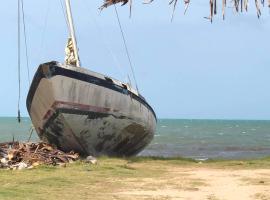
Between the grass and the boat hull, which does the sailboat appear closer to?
the boat hull

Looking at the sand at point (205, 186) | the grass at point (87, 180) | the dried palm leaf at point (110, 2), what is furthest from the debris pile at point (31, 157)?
the dried palm leaf at point (110, 2)

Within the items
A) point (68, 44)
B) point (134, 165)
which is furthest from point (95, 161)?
point (68, 44)

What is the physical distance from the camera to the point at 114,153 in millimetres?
16344

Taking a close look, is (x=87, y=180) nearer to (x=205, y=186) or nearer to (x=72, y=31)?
(x=205, y=186)

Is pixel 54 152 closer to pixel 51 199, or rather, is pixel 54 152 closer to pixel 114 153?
pixel 114 153

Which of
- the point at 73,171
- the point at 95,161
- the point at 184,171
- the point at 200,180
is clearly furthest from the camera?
Result: the point at 95,161

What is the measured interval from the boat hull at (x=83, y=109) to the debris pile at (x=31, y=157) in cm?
71

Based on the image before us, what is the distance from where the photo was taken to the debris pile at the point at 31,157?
42.7 feet

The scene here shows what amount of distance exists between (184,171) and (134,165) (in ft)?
5.58

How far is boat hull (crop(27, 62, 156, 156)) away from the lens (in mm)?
14320

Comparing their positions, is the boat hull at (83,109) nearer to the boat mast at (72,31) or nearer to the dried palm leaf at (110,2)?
the boat mast at (72,31)

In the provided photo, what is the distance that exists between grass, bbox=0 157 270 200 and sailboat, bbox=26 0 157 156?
111cm

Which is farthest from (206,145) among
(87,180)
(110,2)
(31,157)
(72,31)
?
(110,2)

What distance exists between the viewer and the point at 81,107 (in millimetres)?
14438
